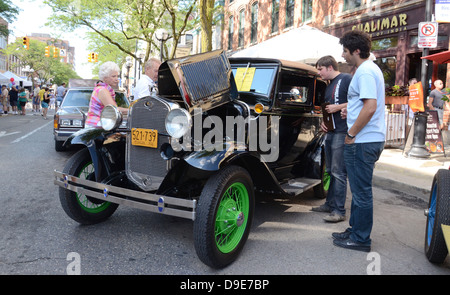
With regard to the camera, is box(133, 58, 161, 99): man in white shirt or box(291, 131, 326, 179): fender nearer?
box(291, 131, 326, 179): fender

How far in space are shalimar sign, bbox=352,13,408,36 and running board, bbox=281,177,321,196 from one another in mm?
9694

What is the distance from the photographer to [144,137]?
10.8 feet

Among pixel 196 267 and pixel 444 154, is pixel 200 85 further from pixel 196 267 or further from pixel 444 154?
pixel 444 154

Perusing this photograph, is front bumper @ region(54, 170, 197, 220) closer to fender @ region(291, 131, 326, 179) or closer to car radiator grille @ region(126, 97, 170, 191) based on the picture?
car radiator grille @ region(126, 97, 170, 191)

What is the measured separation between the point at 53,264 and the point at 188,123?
1561mm

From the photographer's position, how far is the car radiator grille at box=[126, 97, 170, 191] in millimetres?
3209

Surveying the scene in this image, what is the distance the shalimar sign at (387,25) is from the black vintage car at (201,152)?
372 inches

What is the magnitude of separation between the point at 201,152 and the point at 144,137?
676 mm

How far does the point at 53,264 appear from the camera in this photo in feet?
9.41

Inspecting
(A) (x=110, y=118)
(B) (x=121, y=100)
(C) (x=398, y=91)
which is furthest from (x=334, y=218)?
(C) (x=398, y=91)

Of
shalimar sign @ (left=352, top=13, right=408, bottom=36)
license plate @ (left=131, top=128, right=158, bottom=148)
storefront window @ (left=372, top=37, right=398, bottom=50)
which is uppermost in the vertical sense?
shalimar sign @ (left=352, top=13, right=408, bottom=36)

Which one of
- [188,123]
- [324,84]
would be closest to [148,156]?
[188,123]

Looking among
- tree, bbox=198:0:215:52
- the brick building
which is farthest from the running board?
tree, bbox=198:0:215:52

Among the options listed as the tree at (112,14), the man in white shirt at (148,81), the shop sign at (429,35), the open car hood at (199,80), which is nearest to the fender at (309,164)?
the open car hood at (199,80)
